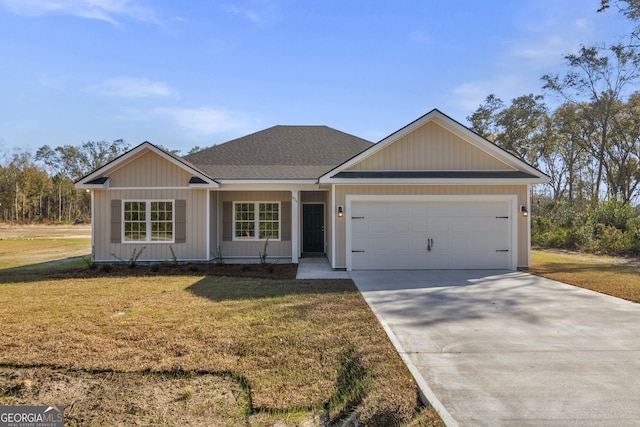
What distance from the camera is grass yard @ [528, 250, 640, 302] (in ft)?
26.2

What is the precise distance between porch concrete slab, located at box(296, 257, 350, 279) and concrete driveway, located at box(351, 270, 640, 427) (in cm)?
168

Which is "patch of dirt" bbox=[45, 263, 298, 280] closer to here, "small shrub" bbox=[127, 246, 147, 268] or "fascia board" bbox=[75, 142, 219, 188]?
"small shrub" bbox=[127, 246, 147, 268]

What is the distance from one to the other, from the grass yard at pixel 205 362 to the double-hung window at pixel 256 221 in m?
6.58

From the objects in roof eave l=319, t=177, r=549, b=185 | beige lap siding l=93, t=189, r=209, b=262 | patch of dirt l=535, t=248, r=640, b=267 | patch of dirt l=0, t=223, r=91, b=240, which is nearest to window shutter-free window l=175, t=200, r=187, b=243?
beige lap siding l=93, t=189, r=209, b=262

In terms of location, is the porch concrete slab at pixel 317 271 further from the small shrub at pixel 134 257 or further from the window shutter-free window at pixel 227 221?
the small shrub at pixel 134 257

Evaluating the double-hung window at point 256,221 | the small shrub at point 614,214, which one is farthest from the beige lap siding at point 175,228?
the small shrub at point 614,214

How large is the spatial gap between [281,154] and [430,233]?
6.91 m

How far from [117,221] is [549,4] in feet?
50.8

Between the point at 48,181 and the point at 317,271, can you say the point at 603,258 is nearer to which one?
the point at 317,271

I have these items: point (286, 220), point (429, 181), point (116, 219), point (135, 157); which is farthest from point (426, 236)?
point (116, 219)

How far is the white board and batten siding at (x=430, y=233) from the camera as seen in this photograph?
1061 cm

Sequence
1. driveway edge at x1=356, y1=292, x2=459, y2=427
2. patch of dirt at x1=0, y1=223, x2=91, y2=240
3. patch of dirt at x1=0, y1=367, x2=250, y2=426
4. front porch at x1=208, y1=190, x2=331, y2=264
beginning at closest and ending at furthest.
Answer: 1. driveway edge at x1=356, y1=292, x2=459, y2=427
2. patch of dirt at x1=0, y1=367, x2=250, y2=426
3. front porch at x1=208, y1=190, x2=331, y2=264
4. patch of dirt at x1=0, y1=223, x2=91, y2=240

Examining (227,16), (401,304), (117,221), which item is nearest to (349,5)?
(227,16)

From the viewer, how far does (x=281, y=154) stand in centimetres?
1469
